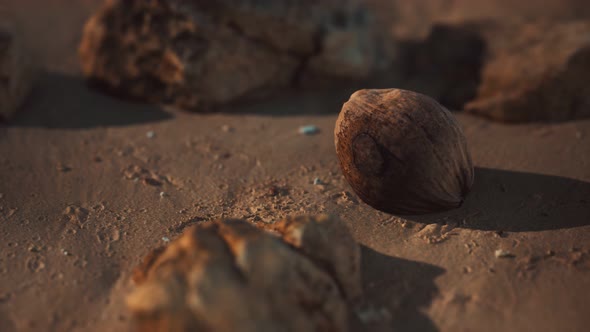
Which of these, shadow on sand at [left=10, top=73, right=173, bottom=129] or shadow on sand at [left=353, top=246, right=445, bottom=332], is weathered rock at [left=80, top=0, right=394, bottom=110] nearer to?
shadow on sand at [left=10, top=73, right=173, bottom=129]

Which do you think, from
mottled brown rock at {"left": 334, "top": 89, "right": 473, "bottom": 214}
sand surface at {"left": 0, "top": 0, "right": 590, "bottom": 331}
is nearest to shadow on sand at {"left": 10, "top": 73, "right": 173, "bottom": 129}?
sand surface at {"left": 0, "top": 0, "right": 590, "bottom": 331}

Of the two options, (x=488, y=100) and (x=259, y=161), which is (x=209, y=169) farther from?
(x=488, y=100)

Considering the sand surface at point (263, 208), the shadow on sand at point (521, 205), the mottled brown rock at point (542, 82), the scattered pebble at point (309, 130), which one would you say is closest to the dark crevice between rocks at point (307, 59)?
the sand surface at point (263, 208)

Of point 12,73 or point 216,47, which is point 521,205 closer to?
point 216,47

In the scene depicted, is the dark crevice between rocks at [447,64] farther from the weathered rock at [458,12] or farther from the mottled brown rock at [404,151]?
the mottled brown rock at [404,151]

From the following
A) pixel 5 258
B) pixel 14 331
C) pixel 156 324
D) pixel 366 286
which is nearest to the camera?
pixel 156 324

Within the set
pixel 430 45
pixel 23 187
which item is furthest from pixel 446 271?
pixel 430 45
